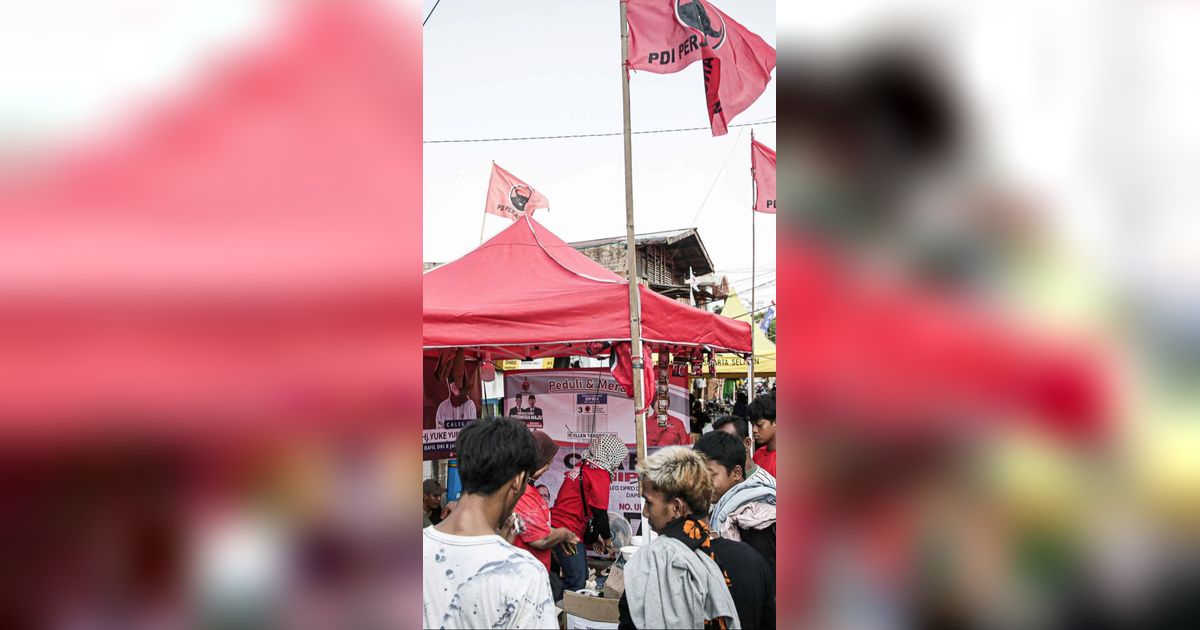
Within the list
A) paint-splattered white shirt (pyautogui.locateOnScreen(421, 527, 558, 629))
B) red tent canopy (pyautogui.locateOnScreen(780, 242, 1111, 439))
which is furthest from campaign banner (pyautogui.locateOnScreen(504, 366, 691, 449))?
red tent canopy (pyautogui.locateOnScreen(780, 242, 1111, 439))

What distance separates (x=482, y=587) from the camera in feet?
6.31

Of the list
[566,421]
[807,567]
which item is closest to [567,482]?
[566,421]

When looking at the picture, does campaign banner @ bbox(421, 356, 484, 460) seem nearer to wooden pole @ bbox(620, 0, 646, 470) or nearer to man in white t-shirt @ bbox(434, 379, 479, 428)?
man in white t-shirt @ bbox(434, 379, 479, 428)

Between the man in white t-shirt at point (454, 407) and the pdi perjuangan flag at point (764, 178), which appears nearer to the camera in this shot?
the man in white t-shirt at point (454, 407)

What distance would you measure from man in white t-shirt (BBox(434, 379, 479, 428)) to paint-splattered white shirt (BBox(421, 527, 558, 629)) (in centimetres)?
537

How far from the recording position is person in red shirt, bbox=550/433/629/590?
501cm

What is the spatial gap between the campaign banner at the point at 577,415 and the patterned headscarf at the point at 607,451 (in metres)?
0.05

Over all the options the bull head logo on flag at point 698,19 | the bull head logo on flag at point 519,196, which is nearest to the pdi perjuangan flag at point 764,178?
the bull head logo on flag at point 698,19

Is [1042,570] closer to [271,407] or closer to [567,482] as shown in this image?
[271,407]

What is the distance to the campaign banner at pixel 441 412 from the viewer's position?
276 inches

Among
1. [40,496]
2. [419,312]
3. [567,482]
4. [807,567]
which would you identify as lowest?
[567,482]

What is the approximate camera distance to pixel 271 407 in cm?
50

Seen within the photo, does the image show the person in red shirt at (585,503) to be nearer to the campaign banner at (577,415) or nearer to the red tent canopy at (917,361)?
the campaign banner at (577,415)

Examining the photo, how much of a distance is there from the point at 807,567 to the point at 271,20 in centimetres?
61
